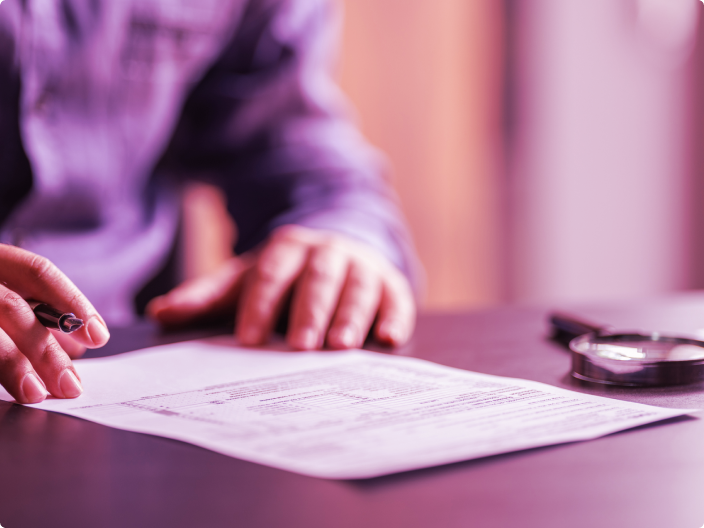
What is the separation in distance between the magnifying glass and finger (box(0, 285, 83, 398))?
13.7 inches

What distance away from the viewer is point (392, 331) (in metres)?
0.66

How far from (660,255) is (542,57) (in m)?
0.97

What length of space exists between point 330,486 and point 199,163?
3.43ft

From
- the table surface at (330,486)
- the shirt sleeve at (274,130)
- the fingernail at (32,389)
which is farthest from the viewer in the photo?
the shirt sleeve at (274,130)

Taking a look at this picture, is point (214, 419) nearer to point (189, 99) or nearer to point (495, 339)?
point (495, 339)

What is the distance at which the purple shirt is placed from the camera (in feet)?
3.01

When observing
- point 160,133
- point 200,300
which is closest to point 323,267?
point 200,300

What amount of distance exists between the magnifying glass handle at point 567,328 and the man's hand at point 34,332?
415 mm

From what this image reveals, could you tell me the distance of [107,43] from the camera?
0.98 meters

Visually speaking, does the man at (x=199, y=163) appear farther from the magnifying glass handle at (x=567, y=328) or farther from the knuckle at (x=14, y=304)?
the magnifying glass handle at (x=567, y=328)

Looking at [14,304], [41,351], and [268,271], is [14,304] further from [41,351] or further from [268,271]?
[268,271]

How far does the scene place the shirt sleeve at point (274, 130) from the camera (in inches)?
43.4

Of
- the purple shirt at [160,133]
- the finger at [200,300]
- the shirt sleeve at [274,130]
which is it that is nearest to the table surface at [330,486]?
the finger at [200,300]

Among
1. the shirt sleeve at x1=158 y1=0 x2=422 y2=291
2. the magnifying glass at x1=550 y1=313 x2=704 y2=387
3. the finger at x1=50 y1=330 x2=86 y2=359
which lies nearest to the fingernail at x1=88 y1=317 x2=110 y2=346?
the finger at x1=50 y1=330 x2=86 y2=359
